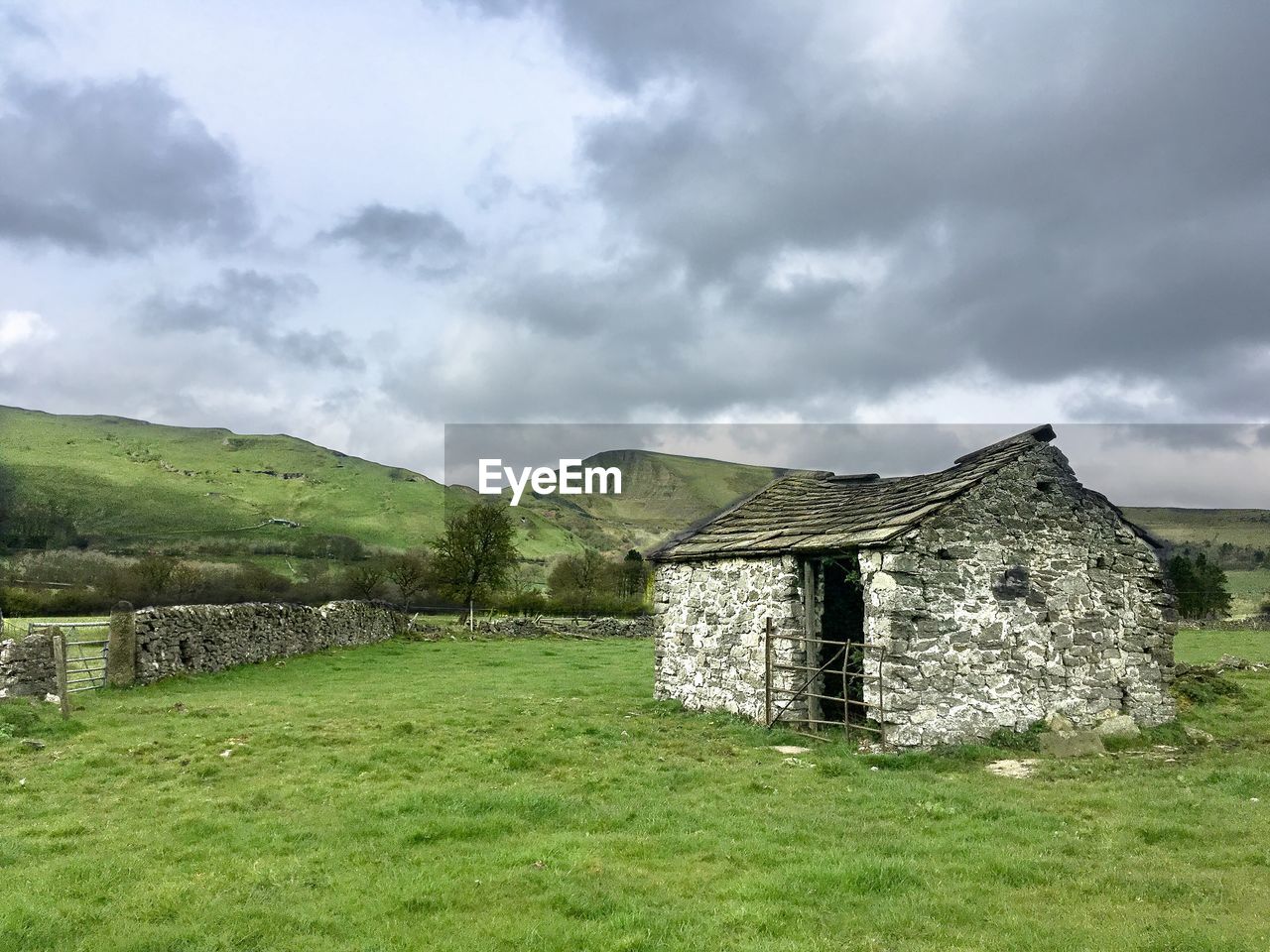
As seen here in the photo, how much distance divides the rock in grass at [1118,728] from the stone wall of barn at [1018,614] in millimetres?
158

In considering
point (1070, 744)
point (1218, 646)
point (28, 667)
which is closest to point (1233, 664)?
point (1218, 646)

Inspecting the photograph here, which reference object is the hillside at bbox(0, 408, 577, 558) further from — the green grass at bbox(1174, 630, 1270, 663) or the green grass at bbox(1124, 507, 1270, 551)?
the green grass at bbox(1124, 507, 1270, 551)

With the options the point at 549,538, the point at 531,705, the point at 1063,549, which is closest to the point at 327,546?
the point at 549,538

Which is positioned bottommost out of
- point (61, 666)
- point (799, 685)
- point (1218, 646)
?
point (1218, 646)

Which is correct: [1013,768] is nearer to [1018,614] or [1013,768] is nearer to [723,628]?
[1018,614]

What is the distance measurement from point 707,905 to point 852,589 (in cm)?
1224

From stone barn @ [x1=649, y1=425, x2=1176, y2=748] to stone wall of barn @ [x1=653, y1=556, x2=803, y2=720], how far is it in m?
0.04

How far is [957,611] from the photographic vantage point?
1324cm

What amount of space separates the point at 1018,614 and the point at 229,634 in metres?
21.6

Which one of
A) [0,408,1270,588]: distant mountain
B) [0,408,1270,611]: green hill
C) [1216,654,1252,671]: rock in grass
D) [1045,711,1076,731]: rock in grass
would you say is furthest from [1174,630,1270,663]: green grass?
[0,408,1270,588]: distant mountain

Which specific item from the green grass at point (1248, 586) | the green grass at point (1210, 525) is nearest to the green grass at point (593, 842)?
the green grass at point (1248, 586)

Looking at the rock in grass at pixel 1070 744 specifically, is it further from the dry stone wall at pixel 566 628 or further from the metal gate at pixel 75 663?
the dry stone wall at pixel 566 628

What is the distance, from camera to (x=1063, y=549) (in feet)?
46.8

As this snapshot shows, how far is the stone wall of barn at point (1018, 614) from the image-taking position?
1298cm
